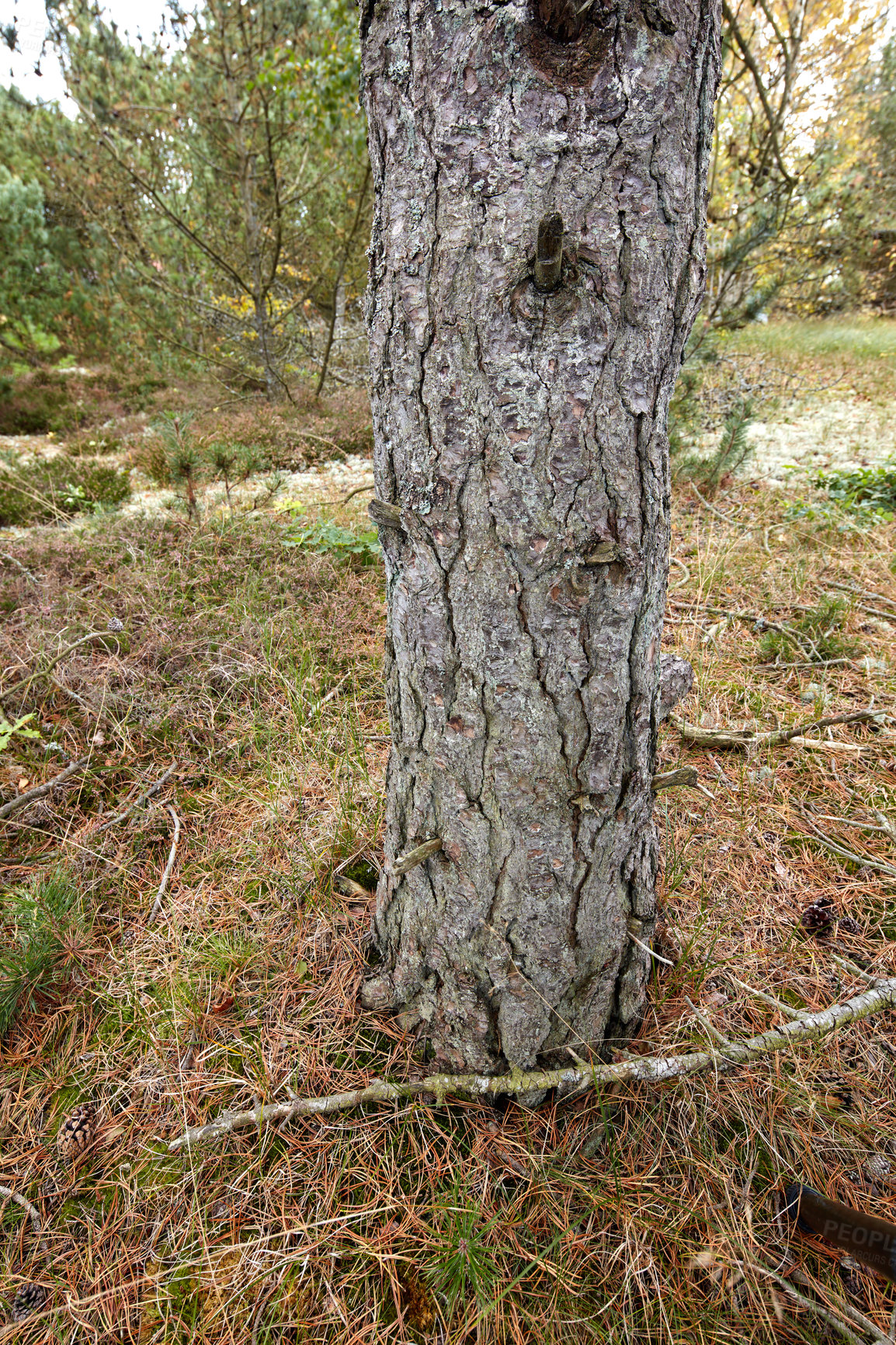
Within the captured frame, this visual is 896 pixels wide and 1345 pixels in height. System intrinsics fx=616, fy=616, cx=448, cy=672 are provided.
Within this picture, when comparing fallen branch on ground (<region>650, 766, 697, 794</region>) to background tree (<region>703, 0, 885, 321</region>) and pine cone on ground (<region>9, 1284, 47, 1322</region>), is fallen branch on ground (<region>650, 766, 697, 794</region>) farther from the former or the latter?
background tree (<region>703, 0, 885, 321</region>)

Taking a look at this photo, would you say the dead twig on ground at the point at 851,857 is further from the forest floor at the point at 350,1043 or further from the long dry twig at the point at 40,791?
the long dry twig at the point at 40,791

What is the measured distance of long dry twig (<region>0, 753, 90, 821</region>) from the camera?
2.32 metres

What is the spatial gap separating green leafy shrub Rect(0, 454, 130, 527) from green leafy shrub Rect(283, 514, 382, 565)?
1966 mm

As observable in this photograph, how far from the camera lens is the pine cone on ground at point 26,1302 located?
126cm

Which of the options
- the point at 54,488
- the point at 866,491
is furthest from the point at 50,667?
the point at 866,491

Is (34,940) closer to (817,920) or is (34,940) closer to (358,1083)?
(358,1083)

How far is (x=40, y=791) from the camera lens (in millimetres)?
2393

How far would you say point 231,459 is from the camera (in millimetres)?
Answer: 4590

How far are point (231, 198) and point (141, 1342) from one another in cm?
1080

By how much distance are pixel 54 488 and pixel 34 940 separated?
14.4 ft

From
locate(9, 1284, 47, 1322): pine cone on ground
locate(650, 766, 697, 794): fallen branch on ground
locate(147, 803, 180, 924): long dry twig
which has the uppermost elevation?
locate(650, 766, 697, 794): fallen branch on ground

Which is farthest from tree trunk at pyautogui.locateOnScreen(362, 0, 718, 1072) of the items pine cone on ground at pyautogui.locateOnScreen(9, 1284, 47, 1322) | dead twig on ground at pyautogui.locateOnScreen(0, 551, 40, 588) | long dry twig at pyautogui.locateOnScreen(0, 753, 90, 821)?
dead twig on ground at pyautogui.locateOnScreen(0, 551, 40, 588)

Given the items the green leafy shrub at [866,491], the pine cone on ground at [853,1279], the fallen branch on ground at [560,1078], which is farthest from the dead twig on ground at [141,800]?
the green leafy shrub at [866,491]

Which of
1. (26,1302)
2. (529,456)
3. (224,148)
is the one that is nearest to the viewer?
(529,456)
